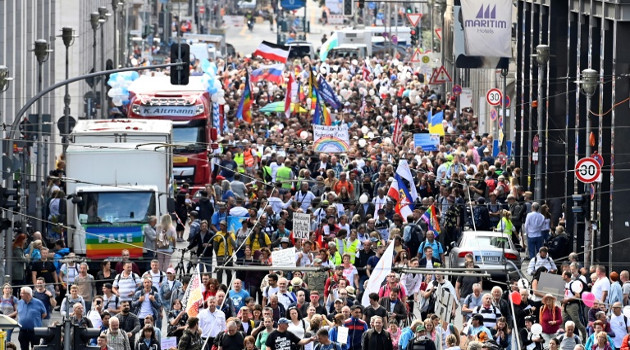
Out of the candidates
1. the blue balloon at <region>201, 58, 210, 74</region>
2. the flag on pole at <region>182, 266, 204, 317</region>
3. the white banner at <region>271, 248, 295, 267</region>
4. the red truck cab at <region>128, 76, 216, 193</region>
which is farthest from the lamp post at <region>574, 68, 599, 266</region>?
the blue balloon at <region>201, 58, 210, 74</region>

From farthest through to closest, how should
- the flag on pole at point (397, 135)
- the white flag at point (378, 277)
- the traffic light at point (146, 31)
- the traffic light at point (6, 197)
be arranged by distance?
1. the traffic light at point (146, 31)
2. the flag on pole at point (397, 135)
3. the traffic light at point (6, 197)
4. the white flag at point (378, 277)

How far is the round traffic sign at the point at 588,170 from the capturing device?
117 feet

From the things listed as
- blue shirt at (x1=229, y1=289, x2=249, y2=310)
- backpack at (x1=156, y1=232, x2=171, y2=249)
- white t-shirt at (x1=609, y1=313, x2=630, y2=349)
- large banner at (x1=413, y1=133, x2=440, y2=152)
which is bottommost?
white t-shirt at (x1=609, y1=313, x2=630, y2=349)

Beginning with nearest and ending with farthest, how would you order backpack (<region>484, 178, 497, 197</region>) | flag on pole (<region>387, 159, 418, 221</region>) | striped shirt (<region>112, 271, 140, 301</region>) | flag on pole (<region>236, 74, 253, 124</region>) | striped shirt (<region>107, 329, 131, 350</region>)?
striped shirt (<region>107, 329, 131, 350</region>) < striped shirt (<region>112, 271, 140, 301</region>) < flag on pole (<region>387, 159, 418, 221</region>) < backpack (<region>484, 178, 497, 197</region>) < flag on pole (<region>236, 74, 253, 124</region>)

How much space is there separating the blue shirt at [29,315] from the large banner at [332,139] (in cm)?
1870

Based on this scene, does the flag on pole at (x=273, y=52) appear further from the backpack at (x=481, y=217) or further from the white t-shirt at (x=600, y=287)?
the white t-shirt at (x=600, y=287)

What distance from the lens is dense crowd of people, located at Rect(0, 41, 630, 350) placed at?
84.3ft

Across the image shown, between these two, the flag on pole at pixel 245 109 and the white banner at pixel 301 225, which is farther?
the flag on pole at pixel 245 109

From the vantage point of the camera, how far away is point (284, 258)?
29391 mm

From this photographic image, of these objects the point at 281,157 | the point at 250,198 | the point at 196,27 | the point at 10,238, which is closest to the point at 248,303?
the point at 10,238

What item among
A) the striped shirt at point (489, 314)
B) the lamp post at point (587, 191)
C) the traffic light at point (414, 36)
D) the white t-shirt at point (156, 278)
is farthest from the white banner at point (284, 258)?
the traffic light at point (414, 36)

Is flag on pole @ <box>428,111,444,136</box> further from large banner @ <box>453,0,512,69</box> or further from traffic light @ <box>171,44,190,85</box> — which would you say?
traffic light @ <box>171,44,190,85</box>

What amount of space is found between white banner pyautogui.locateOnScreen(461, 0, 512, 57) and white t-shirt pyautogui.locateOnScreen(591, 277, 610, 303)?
17971 millimetres

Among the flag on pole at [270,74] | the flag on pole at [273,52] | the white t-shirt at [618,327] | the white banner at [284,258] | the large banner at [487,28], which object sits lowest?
the white t-shirt at [618,327]
